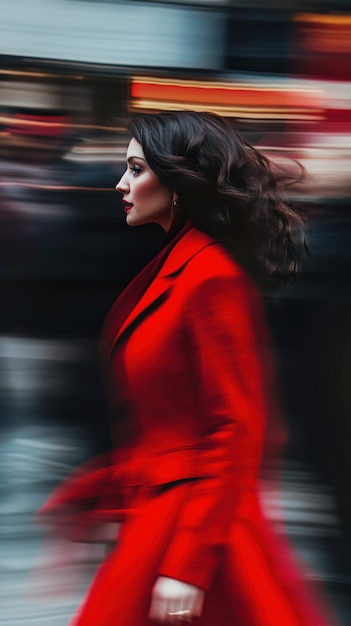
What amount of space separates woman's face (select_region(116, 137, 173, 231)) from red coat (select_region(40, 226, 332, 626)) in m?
0.09

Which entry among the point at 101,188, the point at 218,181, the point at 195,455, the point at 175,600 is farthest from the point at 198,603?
the point at 101,188

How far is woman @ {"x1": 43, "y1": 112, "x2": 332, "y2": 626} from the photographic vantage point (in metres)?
2.25

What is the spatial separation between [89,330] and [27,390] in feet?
0.93

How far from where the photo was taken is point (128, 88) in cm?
297

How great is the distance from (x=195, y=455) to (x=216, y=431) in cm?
11

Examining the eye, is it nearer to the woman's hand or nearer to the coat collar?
the coat collar

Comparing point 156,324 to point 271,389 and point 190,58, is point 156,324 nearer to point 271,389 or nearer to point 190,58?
point 271,389

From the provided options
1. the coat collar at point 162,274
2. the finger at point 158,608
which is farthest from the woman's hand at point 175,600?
the coat collar at point 162,274

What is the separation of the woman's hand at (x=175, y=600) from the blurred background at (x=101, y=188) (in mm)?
811

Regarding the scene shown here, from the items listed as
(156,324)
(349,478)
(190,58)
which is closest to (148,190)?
(156,324)

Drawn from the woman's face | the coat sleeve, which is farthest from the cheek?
the coat sleeve

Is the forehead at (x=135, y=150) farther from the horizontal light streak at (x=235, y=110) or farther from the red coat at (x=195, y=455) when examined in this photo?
the horizontal light streak at (x=235, y=110)

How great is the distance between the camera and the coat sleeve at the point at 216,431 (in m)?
2.24

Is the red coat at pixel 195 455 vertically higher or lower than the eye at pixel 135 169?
lower
